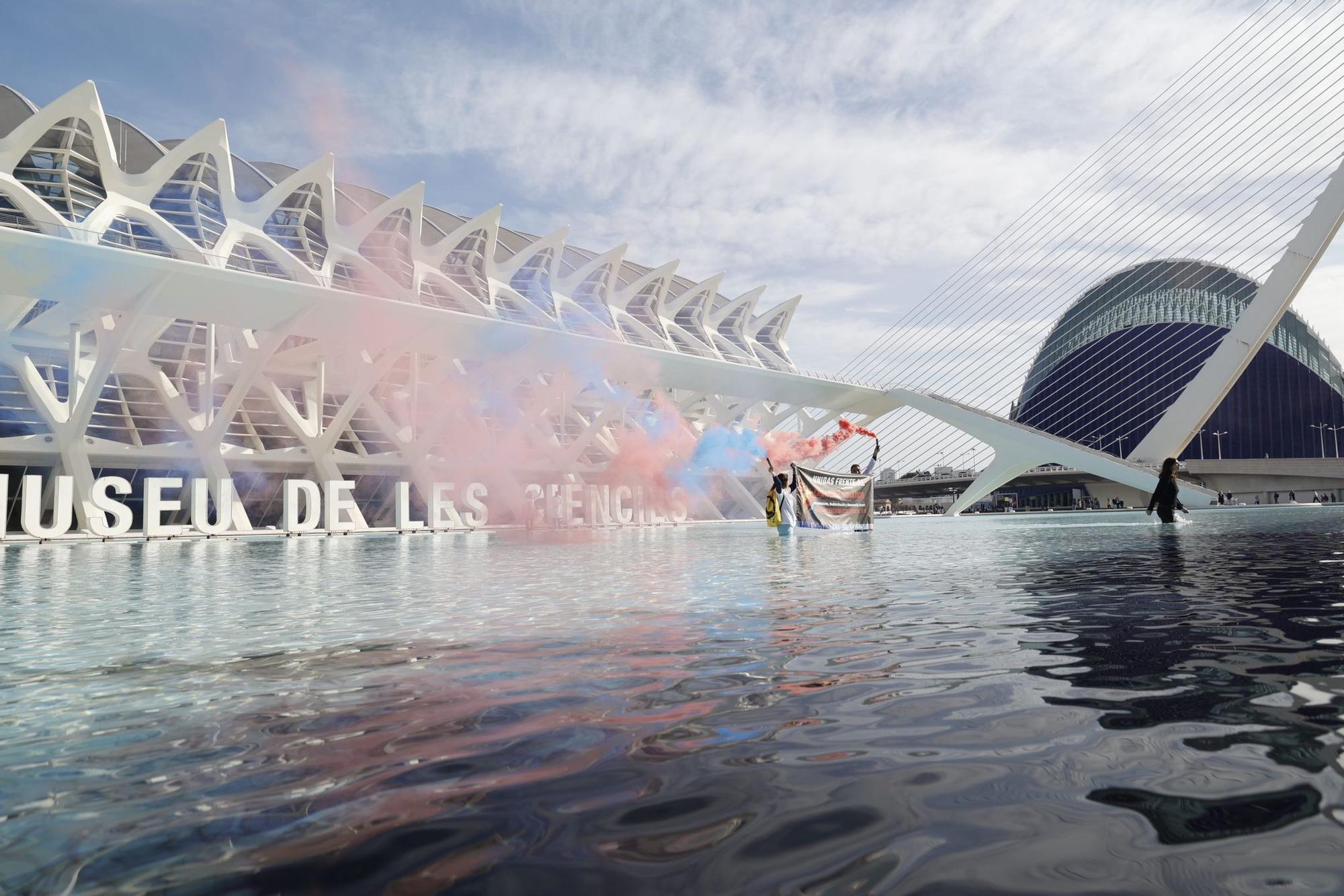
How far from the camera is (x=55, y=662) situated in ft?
14.6

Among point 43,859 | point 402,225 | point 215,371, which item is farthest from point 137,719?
point 402,225

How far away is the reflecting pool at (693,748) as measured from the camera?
167cm

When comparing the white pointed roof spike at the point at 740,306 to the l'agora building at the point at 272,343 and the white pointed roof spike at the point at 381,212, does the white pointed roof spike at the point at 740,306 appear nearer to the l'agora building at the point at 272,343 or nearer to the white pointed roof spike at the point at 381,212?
the l'agora building at the point at 272,343

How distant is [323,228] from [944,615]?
44267mm

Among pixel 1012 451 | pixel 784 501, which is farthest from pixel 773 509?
pixel 1012 451

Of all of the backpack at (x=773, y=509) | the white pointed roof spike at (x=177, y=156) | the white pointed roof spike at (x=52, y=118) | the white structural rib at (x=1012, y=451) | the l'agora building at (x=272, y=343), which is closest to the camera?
the backpack at (x=773, y=509)

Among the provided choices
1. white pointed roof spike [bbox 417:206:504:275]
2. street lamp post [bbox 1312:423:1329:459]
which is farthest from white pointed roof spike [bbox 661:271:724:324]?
street lamp post [bbox 1312:423:1329:459]

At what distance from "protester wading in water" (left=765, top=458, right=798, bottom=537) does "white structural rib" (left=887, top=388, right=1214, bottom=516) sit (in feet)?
74.4

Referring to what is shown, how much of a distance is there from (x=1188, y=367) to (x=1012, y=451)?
52512 mm

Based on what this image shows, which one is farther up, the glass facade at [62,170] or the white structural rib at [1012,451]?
the glass facade at [62,170]

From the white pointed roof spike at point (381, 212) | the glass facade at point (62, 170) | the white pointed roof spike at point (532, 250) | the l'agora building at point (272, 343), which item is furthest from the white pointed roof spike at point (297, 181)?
the white pointed roof spike at point (532, 250)

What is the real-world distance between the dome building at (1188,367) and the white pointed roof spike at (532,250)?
161 feet

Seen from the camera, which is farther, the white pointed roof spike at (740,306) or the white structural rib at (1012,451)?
the white pointed roof spike at (740,306)

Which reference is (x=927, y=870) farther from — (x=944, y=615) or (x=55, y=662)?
(x=55, y=662)
